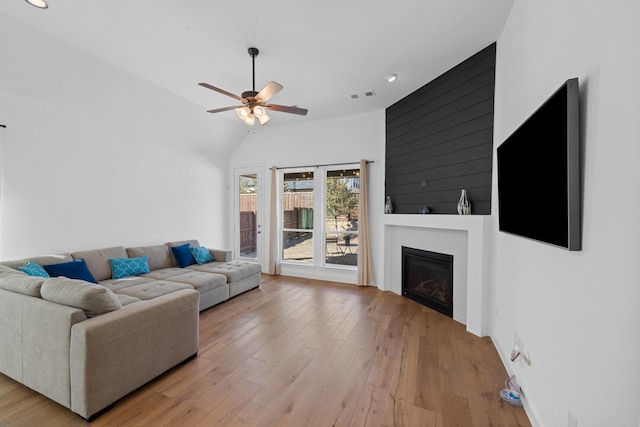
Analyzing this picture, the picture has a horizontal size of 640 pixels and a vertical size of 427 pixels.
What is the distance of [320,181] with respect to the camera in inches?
217

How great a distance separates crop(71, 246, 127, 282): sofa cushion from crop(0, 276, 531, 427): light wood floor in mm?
1500

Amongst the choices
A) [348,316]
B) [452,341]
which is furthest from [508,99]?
[348,316]

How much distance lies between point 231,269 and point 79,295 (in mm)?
2559

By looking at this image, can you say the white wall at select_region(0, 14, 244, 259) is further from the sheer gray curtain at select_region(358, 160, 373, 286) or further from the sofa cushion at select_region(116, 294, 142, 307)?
the sheer gray curtain at select_region(358, 160, 373, 286)

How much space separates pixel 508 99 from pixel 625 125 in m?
1.81

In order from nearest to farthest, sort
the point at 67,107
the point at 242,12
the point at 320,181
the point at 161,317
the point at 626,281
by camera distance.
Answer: the point at 626,281
the point at 161,317
the point at 242,12
the point at 67,107
the point at 320,181

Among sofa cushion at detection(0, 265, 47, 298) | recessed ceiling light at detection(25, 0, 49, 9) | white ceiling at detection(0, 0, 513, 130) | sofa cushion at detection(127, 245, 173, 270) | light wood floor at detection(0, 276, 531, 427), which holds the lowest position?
light wood floor at detection(0, 276, 531, 427)

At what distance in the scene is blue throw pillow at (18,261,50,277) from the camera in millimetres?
2740

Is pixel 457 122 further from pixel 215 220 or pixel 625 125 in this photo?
pixel 215 220

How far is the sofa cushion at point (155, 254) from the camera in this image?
4.18 metres

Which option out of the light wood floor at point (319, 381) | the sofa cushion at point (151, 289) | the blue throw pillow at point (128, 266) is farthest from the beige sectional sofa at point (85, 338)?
the blue throw pillow at point (128, 266)

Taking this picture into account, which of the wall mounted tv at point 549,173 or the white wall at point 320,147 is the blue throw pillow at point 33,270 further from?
the wall mounted tv at point 549,173

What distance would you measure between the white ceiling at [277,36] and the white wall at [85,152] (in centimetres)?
29

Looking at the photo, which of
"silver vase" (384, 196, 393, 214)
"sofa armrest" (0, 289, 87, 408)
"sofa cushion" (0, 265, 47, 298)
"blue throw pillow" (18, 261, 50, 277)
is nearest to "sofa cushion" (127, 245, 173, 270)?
"blue throw pillow" (18, 261, 50, 277)
